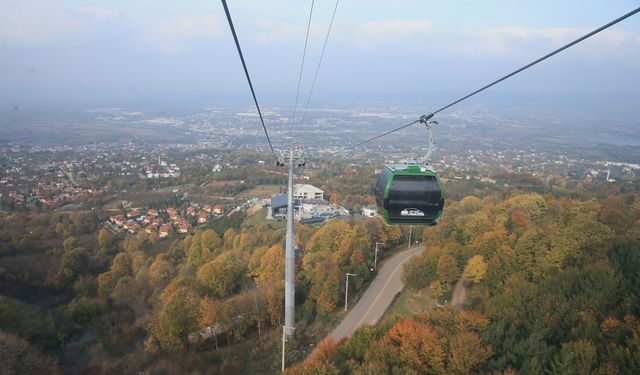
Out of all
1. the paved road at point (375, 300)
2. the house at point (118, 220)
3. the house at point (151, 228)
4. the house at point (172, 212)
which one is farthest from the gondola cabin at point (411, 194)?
the house at point (118, 220)

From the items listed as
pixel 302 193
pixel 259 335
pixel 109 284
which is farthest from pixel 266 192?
pixel 259 335

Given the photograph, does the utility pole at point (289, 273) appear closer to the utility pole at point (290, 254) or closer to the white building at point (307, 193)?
the utility pole at point (290, 254)

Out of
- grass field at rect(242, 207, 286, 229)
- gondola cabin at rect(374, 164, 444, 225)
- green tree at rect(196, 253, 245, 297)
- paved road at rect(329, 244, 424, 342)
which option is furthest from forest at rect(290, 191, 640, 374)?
grass field at rect(242, 207, 286, 229)

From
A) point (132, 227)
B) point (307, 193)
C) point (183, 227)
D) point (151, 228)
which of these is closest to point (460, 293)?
point (183, 227)

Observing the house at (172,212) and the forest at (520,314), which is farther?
the house at (172,212)

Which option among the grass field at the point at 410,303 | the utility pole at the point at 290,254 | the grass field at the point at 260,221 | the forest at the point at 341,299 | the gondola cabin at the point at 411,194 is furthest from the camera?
the grass field at the point at 260,221

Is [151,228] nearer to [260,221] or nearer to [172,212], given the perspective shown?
[172,212]
